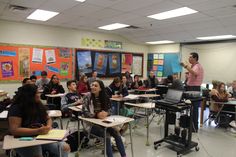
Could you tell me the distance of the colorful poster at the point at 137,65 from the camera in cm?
892

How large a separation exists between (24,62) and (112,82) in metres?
3.00

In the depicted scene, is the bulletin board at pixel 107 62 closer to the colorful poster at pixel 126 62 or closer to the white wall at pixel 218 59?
the colorful poster at pixel 126 62

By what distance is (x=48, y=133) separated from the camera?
6.27ft

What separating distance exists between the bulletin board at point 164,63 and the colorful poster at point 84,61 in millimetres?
3416

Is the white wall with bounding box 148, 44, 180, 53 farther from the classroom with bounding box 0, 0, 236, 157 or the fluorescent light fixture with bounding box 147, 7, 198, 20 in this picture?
the fluorescent light fixture with bounding box 147, 7, 198, 20

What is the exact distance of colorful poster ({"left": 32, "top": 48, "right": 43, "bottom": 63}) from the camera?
616 centimetres

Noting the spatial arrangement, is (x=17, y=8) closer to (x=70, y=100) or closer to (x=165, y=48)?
(x=70, y=100)

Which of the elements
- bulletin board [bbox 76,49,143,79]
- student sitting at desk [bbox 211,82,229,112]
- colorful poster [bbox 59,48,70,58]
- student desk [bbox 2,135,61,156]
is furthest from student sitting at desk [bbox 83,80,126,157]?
bulletin board [bbox 76,49,143,79]

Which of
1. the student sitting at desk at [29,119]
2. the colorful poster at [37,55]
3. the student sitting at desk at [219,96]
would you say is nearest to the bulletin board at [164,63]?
the student sitting at desk at [219,96]

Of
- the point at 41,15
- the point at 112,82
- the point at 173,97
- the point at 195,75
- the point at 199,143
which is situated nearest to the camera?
the point at 173,97

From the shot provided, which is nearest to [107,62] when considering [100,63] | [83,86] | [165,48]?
[100,63]

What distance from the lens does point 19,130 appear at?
6.00 feet

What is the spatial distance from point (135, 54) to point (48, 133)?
736 centimetres

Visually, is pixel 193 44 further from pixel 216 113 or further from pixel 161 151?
pixel 161 151
